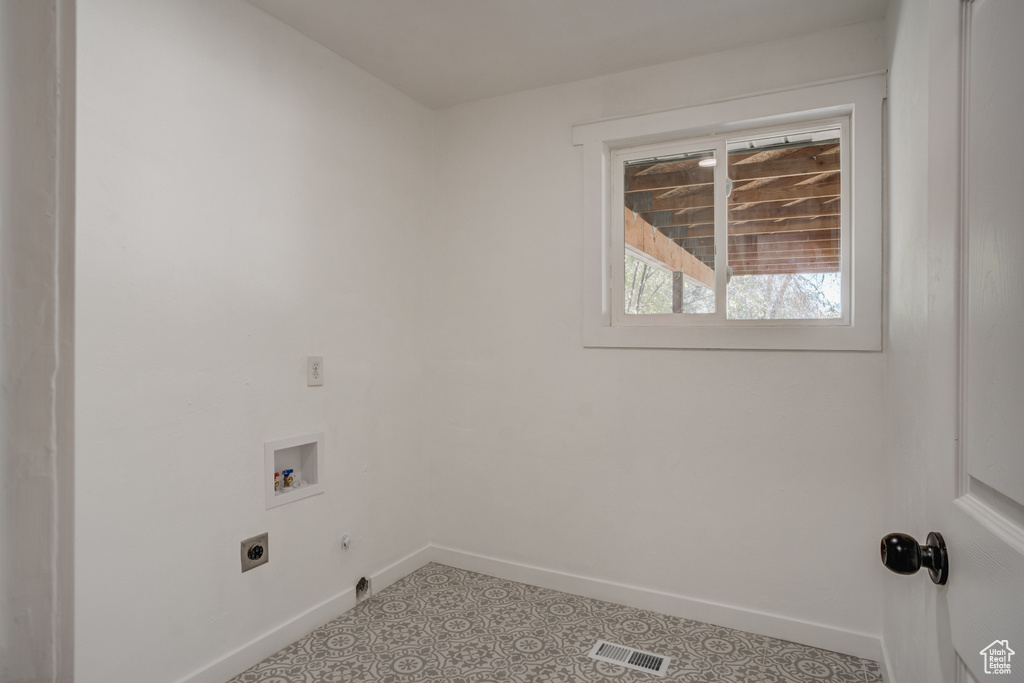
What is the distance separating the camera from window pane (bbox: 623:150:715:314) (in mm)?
2627

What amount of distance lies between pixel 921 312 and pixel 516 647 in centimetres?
179

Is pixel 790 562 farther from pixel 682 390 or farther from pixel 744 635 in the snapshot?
pixel 682 390

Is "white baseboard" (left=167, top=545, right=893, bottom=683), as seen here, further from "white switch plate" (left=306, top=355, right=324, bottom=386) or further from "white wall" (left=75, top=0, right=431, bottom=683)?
"white switch plate" (left=306, top=355, right=324, bottom=386)

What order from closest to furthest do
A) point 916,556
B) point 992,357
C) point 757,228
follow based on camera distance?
point 992,357 < point 916,556 < point 757,228

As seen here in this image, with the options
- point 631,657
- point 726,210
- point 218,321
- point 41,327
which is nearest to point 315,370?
point 218,321

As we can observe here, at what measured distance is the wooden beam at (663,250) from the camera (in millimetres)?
2625

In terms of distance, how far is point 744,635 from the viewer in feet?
7.84

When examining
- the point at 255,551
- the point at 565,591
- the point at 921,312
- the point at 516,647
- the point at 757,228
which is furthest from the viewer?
the point at 565,591

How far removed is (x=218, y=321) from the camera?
204 cm

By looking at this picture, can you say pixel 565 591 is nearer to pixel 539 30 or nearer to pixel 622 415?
pixel 622 415

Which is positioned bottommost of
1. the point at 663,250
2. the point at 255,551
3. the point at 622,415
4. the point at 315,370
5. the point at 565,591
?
the point at 565,591

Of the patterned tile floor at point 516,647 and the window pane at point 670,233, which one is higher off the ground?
the window pane at point 670,233

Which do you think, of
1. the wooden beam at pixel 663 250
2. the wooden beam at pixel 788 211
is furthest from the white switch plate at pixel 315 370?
the wooden beam at pixel 788 211

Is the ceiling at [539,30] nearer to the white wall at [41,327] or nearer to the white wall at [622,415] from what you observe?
the white wall at [622,415]
